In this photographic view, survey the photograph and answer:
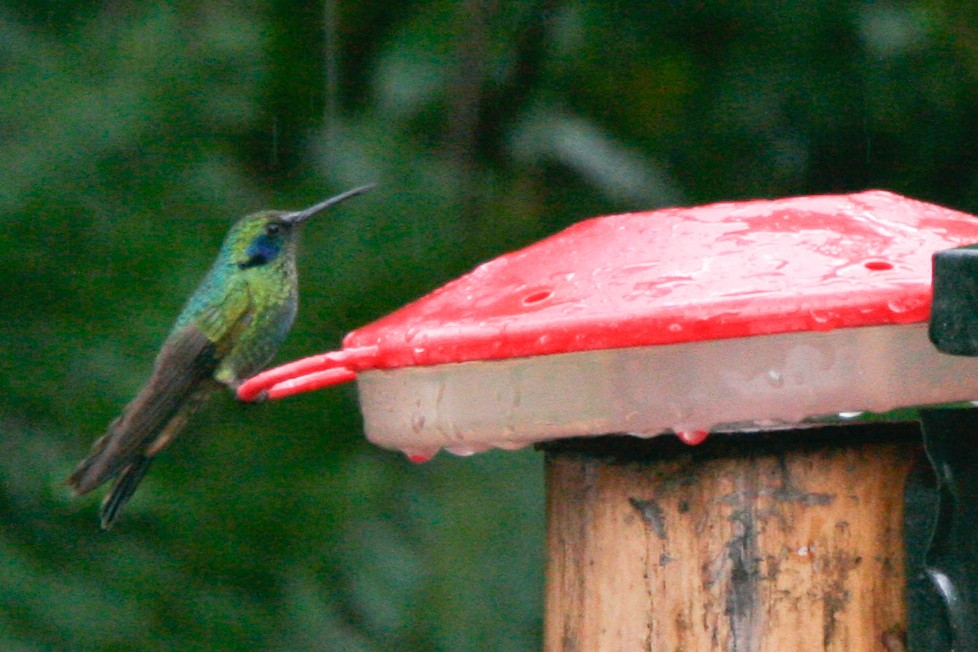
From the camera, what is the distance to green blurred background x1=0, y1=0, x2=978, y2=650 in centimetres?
315

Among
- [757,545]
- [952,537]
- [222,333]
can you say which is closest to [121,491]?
[222,333]

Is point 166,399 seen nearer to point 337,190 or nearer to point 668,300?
point 337,190

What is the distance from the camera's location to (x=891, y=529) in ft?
4.44

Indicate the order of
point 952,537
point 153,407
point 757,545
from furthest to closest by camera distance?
1. point 153,407
2. point 757,545
3. point 952,537

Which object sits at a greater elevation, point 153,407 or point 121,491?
point 153,407

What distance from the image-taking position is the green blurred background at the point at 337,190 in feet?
10.3

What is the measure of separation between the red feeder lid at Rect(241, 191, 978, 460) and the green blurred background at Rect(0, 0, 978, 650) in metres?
1.60

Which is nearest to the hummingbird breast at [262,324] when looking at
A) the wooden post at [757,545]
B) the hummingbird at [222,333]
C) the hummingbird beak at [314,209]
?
the hummingbird at [222,333]

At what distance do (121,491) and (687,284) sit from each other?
79.7 inches

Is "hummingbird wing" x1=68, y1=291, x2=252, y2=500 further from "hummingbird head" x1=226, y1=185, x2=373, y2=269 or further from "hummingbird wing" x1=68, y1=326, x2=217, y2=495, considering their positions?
"hummingbird head" x1=226, y1=185, x2=373, y2=269

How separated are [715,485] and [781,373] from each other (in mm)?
198

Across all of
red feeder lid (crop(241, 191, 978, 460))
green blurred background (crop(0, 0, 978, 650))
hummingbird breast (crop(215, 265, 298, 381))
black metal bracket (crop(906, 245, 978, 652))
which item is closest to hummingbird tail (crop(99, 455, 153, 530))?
green blurred background (crop(0, 0, 978, 650))

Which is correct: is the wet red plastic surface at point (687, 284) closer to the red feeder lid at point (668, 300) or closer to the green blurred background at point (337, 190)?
the red feeder lid at point (668, 300)

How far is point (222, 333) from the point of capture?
3.42 meters
